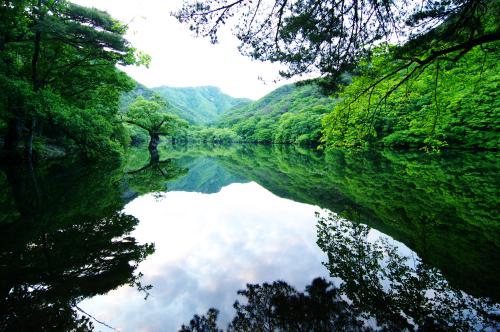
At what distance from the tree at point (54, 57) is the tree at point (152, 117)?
22.2 metres

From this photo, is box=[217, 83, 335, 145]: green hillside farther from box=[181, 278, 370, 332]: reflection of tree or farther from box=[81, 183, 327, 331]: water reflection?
box=[181, 278, 370, 332]: reflection of tree

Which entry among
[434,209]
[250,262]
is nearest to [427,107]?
[434,209]

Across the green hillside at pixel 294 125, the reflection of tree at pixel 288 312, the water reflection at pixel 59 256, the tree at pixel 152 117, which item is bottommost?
the water reflection at pixel 59 256

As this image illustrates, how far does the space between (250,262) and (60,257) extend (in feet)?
11.1

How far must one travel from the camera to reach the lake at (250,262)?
3.38 metres

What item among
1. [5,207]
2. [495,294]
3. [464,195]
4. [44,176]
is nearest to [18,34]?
[44,176]

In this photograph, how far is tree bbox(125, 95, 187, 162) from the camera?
136 ft

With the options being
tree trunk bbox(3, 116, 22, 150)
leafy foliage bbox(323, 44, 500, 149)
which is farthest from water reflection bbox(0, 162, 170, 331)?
tree trunk bbox(3, 116, 22, 150)

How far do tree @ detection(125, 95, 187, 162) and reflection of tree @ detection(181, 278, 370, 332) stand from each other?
127ft

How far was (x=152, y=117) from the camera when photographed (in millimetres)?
43094

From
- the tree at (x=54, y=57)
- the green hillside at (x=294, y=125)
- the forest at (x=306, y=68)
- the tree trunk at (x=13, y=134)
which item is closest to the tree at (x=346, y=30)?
the forest at (x=306, y=68)

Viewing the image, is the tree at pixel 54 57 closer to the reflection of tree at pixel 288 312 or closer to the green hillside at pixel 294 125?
the reflection of tree at pixel 288 312

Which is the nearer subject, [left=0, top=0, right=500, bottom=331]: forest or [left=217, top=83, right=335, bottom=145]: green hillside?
[left=0, top=0, right=500, bottom=331]: forest

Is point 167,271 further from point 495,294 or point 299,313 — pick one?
point 495,294
